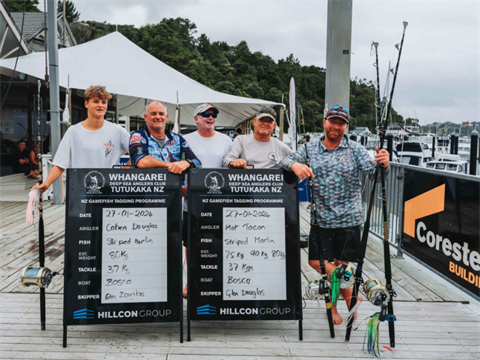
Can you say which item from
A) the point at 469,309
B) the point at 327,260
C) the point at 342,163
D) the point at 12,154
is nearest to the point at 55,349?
the point at 327,260

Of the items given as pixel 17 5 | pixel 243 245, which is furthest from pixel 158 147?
pixel 17 5

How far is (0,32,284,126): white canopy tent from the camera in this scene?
11.1 metres

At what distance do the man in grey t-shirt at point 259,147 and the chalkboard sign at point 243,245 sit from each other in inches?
16.2

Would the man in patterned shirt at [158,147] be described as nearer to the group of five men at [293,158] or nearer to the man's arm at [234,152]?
the group of five men at [293,158]

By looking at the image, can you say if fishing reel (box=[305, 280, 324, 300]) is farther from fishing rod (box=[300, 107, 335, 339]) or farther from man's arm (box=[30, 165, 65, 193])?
man's arm (box=[30, 165, 65, 193])

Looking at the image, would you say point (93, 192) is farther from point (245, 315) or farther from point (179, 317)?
point (245, 315)

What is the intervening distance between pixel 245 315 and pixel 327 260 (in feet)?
2.68

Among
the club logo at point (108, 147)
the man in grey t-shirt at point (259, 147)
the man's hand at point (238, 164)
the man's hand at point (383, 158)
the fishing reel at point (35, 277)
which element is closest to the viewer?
the man's hand at point (383, 158)

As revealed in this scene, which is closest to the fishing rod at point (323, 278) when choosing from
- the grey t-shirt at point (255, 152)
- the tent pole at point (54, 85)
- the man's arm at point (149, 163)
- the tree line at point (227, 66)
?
the grey t-shirt at point (255, 152)

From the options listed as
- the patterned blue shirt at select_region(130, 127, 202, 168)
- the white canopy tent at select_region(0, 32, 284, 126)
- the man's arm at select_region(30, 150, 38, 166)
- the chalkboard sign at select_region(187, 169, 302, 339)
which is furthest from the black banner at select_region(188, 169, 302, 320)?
the man's arm at select_region(30, 150, 38, 166)

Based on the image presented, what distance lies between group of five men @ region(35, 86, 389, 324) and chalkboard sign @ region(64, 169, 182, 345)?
0.23 metres

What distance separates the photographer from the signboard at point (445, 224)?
3.56 m

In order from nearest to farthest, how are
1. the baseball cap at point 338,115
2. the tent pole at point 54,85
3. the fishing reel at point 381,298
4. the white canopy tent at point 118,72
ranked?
1. the fishing reel at point 381,298
2. the baseball cap at point 338,115
3. the tent pole at point 54,85
4. the white canopy tent at point 118,72

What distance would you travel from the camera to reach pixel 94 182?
3059 millimetres
